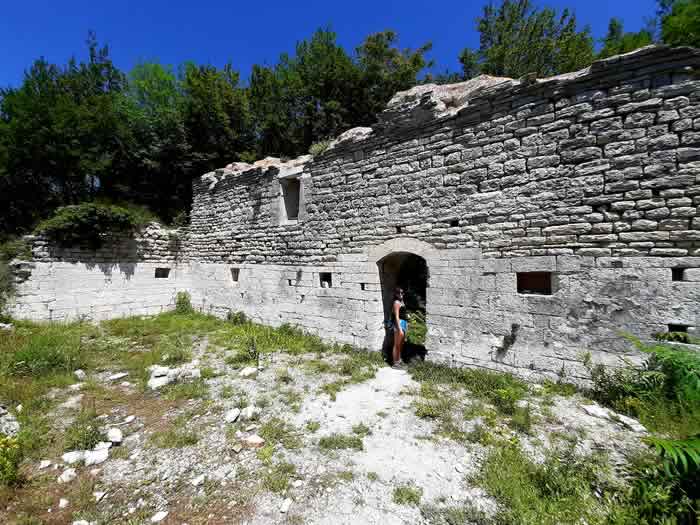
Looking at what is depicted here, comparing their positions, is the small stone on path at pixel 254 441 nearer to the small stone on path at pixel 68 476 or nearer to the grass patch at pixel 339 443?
the grass patch at pixel 339 443

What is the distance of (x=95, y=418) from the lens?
3619 millimetres

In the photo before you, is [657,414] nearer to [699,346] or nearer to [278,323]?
[699,346]

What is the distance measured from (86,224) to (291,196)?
5.45m

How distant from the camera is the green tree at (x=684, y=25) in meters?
7.68

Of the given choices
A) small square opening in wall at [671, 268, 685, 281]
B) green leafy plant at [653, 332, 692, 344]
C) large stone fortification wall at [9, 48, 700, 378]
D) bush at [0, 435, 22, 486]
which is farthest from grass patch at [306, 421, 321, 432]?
small square opening in wall at [671, 268, 685, 281]

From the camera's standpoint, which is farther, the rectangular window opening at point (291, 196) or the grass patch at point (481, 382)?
the rectangular window opening at point (291, 196)

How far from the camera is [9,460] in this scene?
264 cm

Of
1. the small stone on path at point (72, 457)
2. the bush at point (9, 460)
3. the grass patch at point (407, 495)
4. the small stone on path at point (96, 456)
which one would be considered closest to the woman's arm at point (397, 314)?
the grass patch at point (407, 495)

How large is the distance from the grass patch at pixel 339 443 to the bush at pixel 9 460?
8.99 ft

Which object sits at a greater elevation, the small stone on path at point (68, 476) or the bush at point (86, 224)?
the bush at point (86, 224)

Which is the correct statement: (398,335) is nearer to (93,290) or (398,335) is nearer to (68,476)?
(68,476)

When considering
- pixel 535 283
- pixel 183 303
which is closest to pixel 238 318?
pixel 183 303

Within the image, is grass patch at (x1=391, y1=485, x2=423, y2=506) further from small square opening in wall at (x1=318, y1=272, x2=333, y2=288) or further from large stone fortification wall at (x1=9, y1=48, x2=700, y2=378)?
small square opening in wall at (x1=318, y1=272, x2=333, y2=288)

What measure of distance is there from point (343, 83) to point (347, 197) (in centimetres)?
1061
